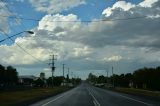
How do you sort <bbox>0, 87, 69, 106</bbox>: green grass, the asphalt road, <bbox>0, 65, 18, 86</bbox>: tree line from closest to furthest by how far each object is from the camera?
the asphalt road
<bbox>0, 87, 69, 106</bbox>: green grass
<bbox>0, 65, 18, 86</bbox>: tree line

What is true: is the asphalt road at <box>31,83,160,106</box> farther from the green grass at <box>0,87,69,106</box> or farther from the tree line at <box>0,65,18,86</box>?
the tree line at <box>0,65,18,86</box>

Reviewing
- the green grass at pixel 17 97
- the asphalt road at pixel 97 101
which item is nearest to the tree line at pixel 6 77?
the green grass at pixel 17 97

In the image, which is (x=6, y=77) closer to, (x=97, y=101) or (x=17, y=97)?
(x=17, y=97)

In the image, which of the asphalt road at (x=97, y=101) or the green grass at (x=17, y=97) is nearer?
the asphalt road at (x=97, y=101)

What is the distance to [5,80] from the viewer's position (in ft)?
419

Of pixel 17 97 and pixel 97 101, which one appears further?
pixel 17 97

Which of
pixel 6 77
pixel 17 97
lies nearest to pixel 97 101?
pixel 17 97

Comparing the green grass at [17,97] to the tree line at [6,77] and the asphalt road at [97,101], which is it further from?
the tree line at [6,77]

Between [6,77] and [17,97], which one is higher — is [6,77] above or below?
above

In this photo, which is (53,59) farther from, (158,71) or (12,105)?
(12,105)

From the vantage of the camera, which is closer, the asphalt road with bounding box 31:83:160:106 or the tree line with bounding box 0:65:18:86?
the asphalt road with bounding box 31:83:160:106

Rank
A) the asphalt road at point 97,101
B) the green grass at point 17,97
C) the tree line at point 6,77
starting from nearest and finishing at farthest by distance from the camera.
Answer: the asphalt road at point 97,101 → the green grass at point 17,97 → the tree line at point 6,77

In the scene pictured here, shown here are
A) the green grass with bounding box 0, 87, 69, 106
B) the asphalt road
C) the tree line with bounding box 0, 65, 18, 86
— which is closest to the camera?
the asphalt road

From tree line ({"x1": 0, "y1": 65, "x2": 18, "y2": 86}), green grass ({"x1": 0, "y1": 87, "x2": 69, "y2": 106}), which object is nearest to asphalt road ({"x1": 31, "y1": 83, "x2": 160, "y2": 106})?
green grass ({"x1": 0, "y1": 87, "x2": 69, "y2": 106})
